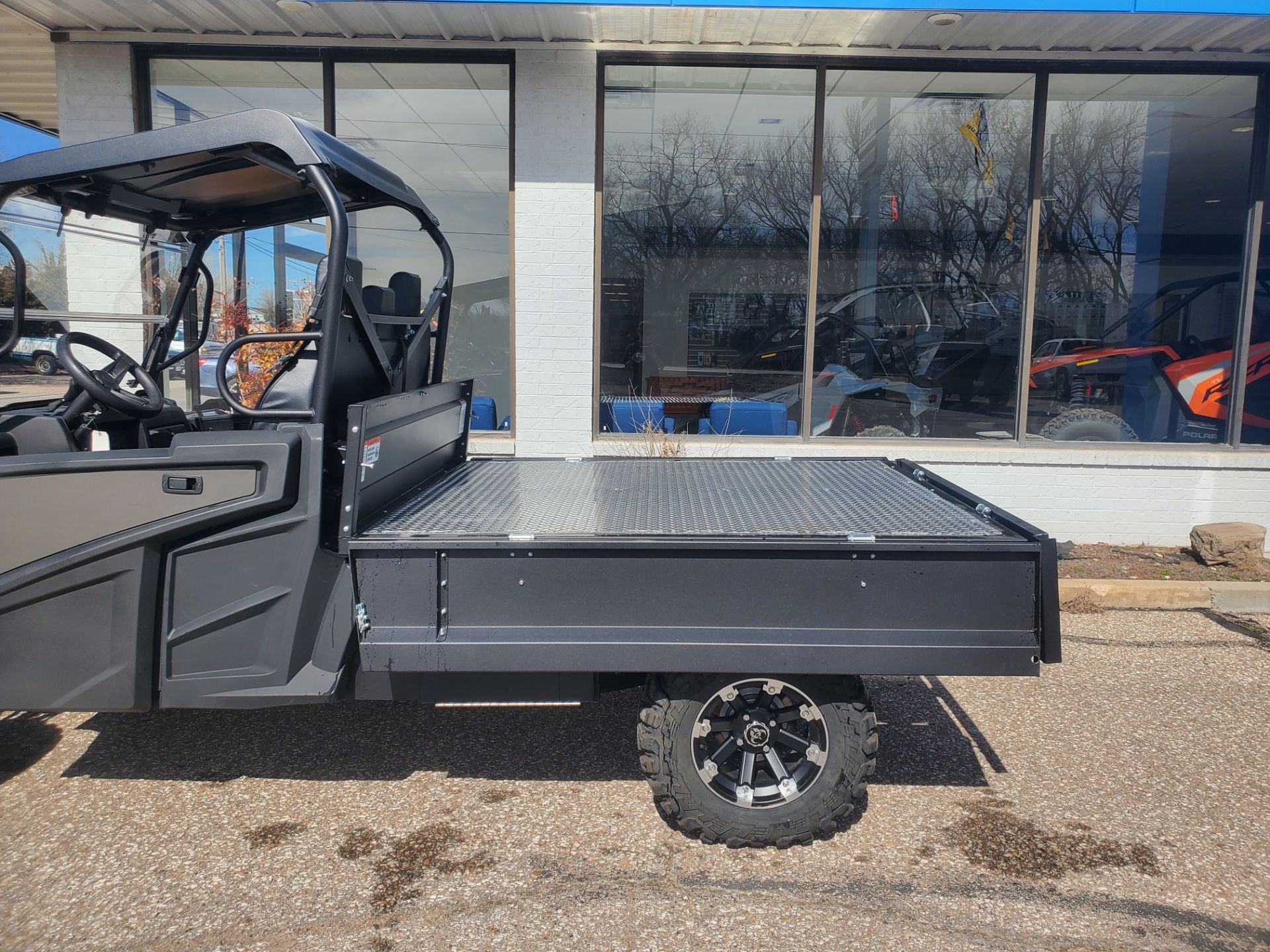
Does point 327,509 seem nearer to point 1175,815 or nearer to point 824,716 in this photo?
point 824,716

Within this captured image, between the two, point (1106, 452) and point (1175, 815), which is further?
point (1106, 452)

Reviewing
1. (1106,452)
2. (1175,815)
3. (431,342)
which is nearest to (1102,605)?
(1106,452)

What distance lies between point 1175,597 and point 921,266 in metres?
3.35

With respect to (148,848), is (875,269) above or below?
above

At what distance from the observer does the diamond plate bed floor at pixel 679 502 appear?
3.10 metres

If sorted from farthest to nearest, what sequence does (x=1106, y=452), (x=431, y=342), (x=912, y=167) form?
(x=912, y=167), (x=1106, y=452), (x=431, y=342)

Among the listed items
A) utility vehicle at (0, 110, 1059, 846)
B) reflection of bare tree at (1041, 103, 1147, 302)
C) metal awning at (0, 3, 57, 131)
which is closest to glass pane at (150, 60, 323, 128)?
metal awning at (0, 3, 57, 131)

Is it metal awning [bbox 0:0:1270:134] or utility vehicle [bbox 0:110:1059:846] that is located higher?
metal awning [bbox 0:0:1270:134]

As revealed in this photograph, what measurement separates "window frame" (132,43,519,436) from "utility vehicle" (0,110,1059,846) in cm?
423

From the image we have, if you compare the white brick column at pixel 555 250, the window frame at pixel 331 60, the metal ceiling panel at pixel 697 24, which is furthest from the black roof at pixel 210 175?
the window frame at pixel 331 60

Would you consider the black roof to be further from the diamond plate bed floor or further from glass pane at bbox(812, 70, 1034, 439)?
glass pane at bbox(812, 70, 1034, 439)

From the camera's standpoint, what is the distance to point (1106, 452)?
741 centimetres

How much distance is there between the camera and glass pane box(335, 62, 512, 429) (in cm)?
764

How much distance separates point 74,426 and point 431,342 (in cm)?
163
